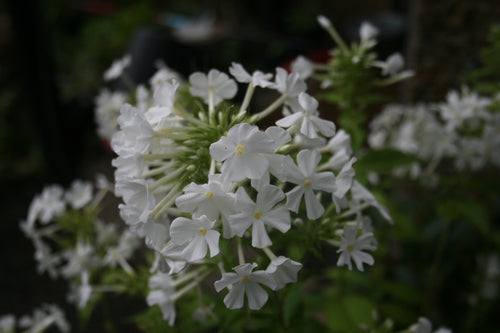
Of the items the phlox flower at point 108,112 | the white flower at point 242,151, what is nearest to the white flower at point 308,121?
the white flower at point 242,151

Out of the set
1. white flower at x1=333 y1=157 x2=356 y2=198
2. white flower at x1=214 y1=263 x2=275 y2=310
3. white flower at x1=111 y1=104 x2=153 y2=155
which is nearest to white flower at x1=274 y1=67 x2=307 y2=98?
white flower at x1=333 y1=157 x2=356 y2=198

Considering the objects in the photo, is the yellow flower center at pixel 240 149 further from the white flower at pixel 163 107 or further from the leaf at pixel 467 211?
the leaf at pixel 467 211

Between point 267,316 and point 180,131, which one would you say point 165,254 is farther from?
point 267,316

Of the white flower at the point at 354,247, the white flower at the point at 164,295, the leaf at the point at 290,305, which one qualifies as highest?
the white flower at the point at 354,247

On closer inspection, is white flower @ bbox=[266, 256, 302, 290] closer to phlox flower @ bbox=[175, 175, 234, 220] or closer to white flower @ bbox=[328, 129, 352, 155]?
phlox flower @ bbox=[175, 175, 234, 220]

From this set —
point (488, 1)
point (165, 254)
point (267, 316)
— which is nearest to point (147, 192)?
point (165, 254)

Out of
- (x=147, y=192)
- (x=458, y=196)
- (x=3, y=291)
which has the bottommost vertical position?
(x=3, y=291)
